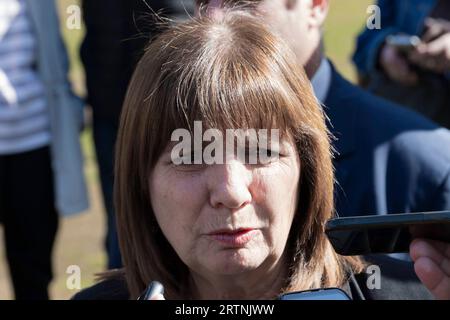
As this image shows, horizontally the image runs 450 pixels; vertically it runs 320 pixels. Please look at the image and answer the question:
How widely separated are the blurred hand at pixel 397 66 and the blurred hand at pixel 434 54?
0.08 meters

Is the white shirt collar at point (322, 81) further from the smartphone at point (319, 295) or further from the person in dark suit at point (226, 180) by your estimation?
the smartphone at point (319, 295)

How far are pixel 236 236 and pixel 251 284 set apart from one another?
199mm

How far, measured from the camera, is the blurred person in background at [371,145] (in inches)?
94.7

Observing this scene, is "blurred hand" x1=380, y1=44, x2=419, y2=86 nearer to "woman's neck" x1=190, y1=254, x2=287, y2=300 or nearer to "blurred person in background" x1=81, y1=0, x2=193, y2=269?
"blurred person in background" x1=81, y1=0, x2=193, y2=269

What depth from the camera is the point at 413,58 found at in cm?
344

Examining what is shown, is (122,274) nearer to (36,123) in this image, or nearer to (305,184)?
(305,184)

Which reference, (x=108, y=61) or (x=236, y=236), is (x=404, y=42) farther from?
(x=236, y=236)

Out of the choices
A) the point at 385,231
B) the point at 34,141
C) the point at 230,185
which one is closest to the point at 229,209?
the point at 230,185

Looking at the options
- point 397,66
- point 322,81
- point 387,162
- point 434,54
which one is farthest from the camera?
point 397,66

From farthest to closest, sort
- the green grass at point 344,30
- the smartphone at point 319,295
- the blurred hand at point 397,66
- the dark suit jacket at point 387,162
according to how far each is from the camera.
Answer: the green grass at point 344,30, the blurred hand at point 397,66, the dark suit jacket at point 387,162, the smartphone at point 319,295

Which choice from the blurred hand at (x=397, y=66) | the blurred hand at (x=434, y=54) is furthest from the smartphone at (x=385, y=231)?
the blurred hand at (x=397, y=66)

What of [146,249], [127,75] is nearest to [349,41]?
[127,75]

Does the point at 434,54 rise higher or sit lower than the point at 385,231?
higher

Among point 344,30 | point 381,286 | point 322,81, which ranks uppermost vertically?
point 344,30
